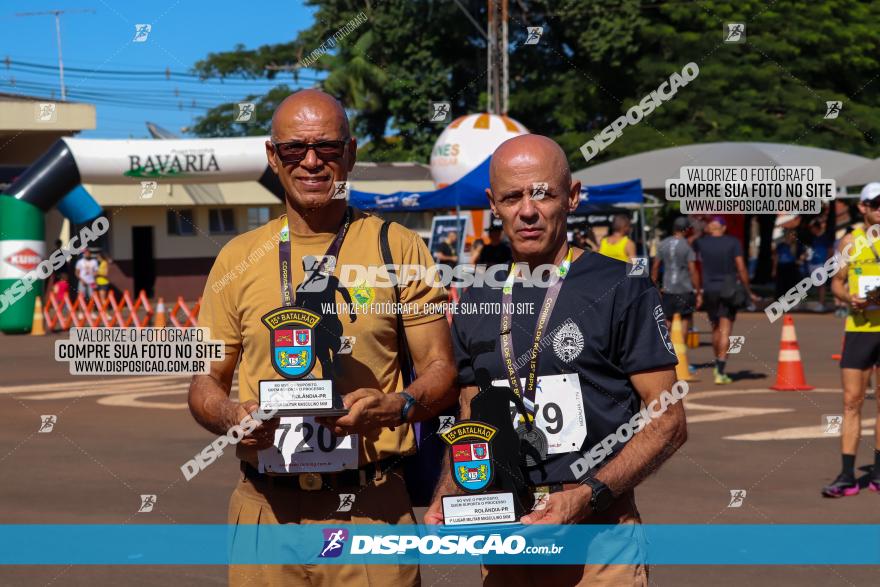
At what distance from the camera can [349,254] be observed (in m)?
3.66

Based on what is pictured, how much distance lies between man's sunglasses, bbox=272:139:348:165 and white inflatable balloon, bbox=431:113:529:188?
26.5 metres

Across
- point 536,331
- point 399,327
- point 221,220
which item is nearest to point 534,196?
point 536,331

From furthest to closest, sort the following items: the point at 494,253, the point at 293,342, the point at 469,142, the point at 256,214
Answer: the point at 256,214
the point at 469,142
the point at 494,253
the point at 293,342

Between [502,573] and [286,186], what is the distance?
133 cm

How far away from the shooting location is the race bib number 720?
3543mm

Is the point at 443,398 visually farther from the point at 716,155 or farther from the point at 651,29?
the point at 651,29

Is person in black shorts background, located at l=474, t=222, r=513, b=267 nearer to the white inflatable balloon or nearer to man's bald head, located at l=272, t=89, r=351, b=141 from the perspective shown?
the white inflatable balloon

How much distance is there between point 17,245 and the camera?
23375mm

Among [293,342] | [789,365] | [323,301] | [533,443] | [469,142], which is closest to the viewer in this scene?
[533,443]

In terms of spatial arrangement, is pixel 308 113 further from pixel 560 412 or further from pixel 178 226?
pixel 178 226

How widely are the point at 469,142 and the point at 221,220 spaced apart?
17291mm

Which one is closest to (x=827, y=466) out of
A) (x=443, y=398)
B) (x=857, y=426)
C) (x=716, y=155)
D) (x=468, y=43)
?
(x=857, y=426)

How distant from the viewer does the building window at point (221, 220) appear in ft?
149

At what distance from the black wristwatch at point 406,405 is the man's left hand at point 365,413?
0.01m
